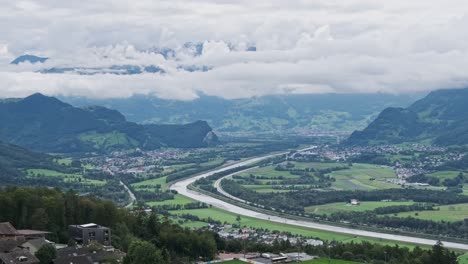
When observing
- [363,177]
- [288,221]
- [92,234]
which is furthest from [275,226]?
[363,177]

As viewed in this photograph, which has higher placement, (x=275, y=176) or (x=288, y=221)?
(x=275, y=176)

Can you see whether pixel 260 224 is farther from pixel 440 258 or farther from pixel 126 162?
pixel 126 162

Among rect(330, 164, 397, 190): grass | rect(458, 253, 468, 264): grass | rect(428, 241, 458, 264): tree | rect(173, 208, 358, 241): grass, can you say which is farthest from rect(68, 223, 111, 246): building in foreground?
rect(330, 164, 397, 190): grass

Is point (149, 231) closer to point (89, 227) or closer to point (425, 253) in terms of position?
point (89, 227)

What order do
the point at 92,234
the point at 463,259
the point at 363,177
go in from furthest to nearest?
1. the point at 363,177
2. the point at 463,259
3. the point at 92,234

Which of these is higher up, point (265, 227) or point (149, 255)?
point (149, 255)

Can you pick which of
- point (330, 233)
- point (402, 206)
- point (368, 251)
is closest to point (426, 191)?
point (402, 206)

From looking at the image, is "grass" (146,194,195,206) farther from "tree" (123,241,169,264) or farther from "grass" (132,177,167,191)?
"tree" (123,241,169,264)
